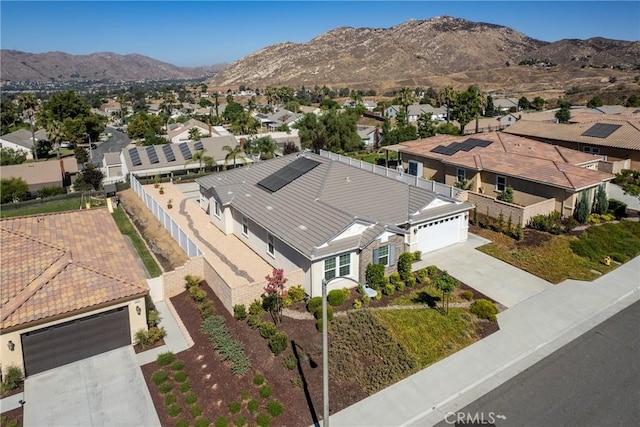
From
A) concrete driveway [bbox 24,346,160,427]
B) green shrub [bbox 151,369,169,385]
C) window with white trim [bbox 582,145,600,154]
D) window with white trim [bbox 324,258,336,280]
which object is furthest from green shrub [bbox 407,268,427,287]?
window with white trim [bbox 582,145,600,154]

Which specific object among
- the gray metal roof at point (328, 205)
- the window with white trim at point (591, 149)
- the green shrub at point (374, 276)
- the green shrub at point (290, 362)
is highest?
the window with white trim at point (591, 149)

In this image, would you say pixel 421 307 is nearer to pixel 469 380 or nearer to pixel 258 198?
pixel 469 380

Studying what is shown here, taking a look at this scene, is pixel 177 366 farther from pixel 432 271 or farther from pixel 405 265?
pixel 432 271

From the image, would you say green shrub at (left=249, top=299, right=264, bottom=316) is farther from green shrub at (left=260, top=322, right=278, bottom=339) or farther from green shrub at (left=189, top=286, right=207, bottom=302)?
green shrub at (left=189, top=286, right=207, bottom=302)

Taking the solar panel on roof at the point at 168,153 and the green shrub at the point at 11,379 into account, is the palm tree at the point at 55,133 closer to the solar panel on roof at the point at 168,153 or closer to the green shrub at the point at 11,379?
the solar panel on roof at the point at 168,153

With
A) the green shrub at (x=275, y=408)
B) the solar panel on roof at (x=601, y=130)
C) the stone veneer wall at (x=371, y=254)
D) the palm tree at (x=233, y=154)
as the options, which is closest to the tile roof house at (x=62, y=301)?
the green shrub at (x=275, y=408)

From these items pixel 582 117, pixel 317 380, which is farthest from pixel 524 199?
pixel 582 117
